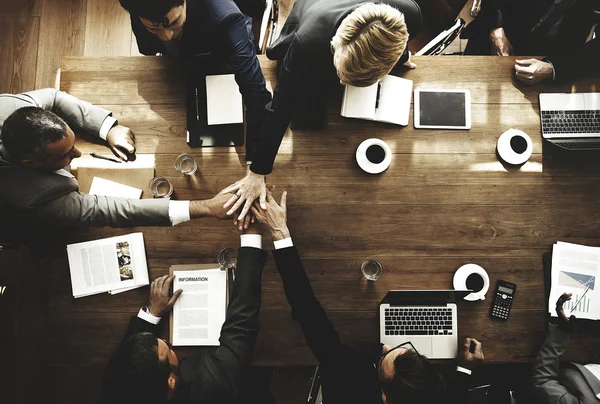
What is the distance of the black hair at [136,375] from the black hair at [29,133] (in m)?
0.84

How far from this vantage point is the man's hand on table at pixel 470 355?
1.82 metres

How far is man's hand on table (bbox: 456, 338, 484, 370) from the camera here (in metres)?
1.82

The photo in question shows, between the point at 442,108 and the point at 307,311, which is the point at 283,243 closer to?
the point at 307,311

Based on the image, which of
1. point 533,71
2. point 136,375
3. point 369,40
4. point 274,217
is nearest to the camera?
point 369,40

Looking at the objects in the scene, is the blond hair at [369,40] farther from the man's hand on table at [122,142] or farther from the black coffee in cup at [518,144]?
the man's hand on table at [122,142]

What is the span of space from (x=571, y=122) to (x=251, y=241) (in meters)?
1.58

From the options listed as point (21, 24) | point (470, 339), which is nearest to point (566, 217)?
point (470, 339)

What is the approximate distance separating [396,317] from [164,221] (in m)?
1.11

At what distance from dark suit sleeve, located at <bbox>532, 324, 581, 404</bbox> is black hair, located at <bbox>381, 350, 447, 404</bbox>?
52 cm

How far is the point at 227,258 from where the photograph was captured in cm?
188

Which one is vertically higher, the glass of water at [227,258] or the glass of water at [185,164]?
the glass of water at [185,164]

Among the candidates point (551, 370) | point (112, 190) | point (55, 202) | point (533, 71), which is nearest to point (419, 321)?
point (551, 370)

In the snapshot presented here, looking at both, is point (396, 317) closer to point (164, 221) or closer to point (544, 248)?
point (544, 248)

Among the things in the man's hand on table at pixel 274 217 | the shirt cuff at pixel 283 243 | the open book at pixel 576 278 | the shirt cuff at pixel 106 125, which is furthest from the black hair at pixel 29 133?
the open book at pixel 576 278
